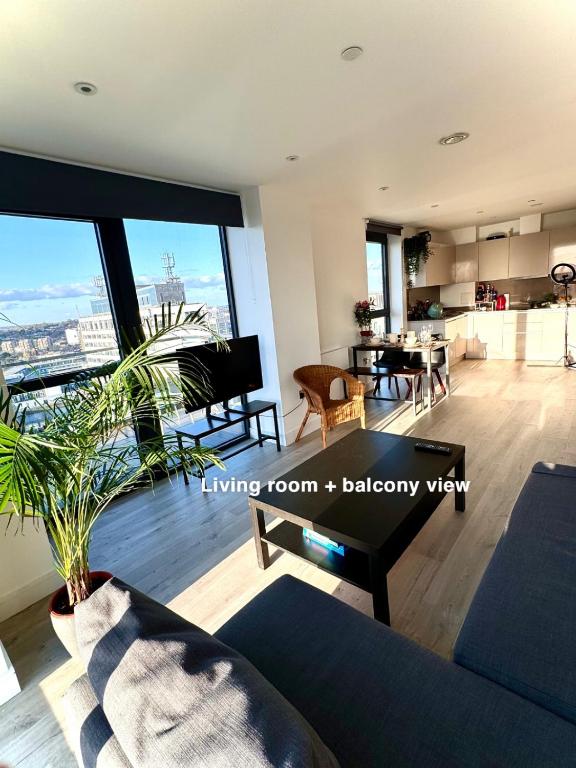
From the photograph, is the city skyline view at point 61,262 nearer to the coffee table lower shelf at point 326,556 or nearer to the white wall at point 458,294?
the coffee table lower shelf at point 326,556

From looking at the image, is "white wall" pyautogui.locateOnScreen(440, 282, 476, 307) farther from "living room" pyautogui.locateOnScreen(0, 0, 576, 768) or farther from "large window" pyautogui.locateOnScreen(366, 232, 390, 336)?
"living room" pyautogui.locateOnScreen(0, 0, 576, 768)

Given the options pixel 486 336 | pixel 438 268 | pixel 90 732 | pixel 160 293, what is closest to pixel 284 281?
pixel 160 293

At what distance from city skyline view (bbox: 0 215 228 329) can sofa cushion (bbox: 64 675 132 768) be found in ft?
6.04

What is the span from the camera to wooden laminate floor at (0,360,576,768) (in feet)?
5.17

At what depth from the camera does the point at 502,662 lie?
3.52ft

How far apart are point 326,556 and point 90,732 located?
118cm

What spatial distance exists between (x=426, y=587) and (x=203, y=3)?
2597 mm

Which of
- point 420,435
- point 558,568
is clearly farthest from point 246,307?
point 558,568

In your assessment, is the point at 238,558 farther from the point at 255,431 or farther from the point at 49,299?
the point at 49,299

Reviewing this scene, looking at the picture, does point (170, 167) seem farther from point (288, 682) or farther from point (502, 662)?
point (502, 662)

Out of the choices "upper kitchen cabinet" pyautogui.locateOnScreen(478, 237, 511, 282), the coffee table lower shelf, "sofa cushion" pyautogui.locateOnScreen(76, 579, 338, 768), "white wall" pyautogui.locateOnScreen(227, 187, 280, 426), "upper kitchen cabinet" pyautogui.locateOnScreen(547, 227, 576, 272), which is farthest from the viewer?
"upper kitchen cabinet" pyautogui.locateOnScreen(478, 237, 511, 282)

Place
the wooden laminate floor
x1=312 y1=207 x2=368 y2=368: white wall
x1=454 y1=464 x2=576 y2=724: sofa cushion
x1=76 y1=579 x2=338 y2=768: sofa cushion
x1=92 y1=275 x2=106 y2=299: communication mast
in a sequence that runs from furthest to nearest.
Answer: x1=312 y1=207 x2=368 y2=368: white wall, x1=92 y1=275 x2=106 y2=299: communication mast, the wooden laminate floor, x1=454 y1=464 x2=576 y2=724: sofa cushion, x1=76 y1=579 x2=338 y2=768: sofa cushion

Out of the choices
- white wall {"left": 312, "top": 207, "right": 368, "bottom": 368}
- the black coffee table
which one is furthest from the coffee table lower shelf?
white wall {"left": 312, "top": 207, "right": 368, "bottom": 368}

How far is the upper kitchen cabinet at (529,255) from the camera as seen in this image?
6262 mm
